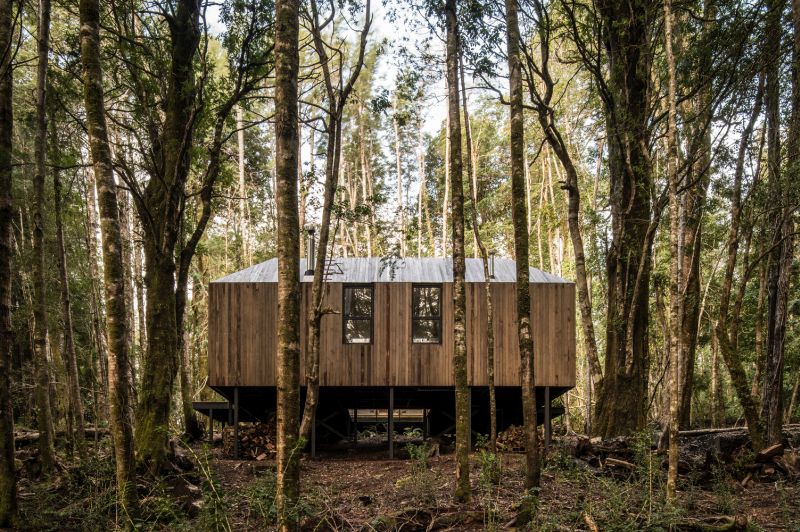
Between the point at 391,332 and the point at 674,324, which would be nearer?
the point at 674,324

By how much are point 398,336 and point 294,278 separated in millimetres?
8261

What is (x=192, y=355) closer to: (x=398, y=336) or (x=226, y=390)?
(x=226, y=390)

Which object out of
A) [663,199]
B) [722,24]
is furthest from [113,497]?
[722,24]

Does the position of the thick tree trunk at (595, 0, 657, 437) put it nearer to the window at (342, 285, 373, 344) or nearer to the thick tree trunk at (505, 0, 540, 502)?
the thick tree trunk at (505, 0, 540, 502)

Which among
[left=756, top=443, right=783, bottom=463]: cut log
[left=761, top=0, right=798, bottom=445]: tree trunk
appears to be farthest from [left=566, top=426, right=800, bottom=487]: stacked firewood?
[left=761, top=0, right=798, bottom=445]: tree trunk

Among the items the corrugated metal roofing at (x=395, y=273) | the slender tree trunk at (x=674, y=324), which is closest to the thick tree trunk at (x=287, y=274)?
the slender tree trunk at (x=674, y=324)

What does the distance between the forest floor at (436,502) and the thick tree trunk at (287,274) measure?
10.1 inches

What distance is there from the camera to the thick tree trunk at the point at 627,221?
10.0m

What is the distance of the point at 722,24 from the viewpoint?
374 inches

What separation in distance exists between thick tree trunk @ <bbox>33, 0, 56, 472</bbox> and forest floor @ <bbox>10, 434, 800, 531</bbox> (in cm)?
88

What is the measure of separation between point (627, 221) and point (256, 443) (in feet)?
30.2

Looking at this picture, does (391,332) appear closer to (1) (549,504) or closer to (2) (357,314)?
(2) (357,314)

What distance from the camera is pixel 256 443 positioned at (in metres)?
13.5

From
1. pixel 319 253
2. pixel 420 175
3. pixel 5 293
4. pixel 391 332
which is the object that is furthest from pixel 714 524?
pixel 420 175
